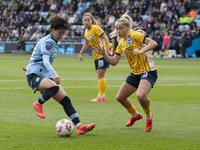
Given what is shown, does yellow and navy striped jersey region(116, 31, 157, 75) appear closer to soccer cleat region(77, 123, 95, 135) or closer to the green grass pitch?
the green grass pitch

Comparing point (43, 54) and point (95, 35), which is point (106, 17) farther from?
point (43, 54)

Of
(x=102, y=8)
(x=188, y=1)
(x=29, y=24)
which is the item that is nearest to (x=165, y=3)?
(x=188, y=1)

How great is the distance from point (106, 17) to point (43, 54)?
34.7 meters

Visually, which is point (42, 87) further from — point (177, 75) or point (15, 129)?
point (177, 75)

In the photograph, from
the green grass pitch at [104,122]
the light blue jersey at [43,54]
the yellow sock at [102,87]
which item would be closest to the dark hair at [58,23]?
the light blue jersey at [43,54]

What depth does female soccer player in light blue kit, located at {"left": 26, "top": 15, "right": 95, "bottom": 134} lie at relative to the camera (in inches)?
290

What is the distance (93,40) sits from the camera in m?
13.2

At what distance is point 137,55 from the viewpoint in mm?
8242

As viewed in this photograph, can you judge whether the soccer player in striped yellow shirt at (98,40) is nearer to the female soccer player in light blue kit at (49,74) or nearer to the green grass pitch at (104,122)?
the green grass pitch at (104,122)

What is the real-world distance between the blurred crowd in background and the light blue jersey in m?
26.6

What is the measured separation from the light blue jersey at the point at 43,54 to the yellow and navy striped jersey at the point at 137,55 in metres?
1.34

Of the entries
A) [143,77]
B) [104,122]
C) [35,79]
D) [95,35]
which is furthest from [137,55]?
[95,35]

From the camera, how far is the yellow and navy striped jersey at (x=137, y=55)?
8.18m

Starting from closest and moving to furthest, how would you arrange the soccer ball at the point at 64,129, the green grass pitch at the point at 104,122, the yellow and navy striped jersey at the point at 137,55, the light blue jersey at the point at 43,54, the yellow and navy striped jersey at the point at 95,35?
the green grass pitch at the point at 104,122 → the soccer ball at the point at 64,129 → the light blue jersey at the point at 43,54 → the yellow and navy striped jersey at the point at 137,55 → the yellow and navy striped jersey at the point at 95,35
